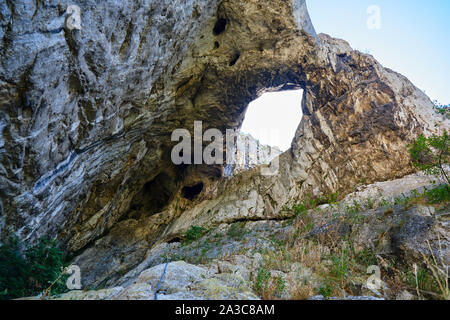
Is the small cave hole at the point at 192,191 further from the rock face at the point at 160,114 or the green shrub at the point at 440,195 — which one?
the green shrub at the point at 440,195

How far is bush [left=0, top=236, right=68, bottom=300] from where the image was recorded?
6.50m

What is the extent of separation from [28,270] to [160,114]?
317 inches

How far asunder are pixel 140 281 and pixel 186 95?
416 inches

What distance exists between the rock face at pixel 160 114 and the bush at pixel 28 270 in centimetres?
56

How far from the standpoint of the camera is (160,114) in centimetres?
1249

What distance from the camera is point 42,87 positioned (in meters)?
6.14

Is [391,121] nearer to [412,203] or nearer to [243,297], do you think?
[412,203]

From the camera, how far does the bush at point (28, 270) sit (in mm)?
6496

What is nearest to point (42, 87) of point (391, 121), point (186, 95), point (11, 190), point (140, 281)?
point (11, 190)

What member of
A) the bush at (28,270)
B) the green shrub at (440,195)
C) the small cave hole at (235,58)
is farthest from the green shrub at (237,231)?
the small cave hole at (235,58)

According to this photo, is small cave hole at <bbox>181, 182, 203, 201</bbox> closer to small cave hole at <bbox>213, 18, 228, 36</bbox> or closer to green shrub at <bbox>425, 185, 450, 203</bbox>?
small cave hole at <bbox>213, 18, 228, 36</bbox>

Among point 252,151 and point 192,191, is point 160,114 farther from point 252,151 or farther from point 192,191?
point 252,151

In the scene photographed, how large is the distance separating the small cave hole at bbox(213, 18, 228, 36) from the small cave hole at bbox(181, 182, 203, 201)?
1021 cm
